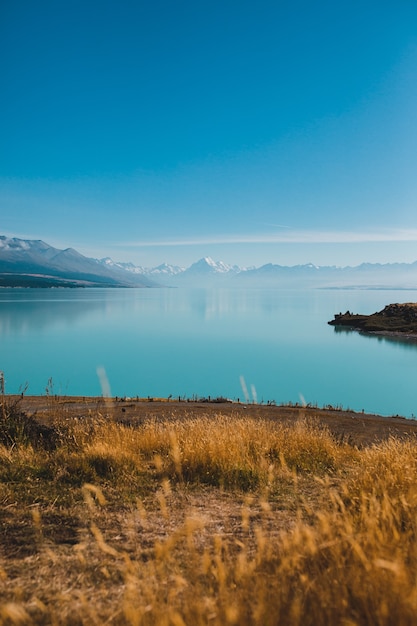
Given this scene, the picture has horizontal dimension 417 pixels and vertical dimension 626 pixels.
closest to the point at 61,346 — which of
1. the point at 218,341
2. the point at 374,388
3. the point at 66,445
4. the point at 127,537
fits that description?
the point at 218,341

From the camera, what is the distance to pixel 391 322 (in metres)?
98.2

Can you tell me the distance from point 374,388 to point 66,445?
154 feet

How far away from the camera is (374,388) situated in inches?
1921

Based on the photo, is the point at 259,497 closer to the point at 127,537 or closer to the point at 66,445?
the point at 127,537

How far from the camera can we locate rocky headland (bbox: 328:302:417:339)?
90.3m

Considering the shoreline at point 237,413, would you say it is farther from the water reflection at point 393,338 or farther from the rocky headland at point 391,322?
the rocky headland at point 391,322

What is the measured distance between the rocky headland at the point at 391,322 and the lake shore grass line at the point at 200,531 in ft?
287

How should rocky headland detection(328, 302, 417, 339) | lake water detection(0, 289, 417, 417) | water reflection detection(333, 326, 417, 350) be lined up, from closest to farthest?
lake water detection(0, 289, 417, 417) < water reflection detection(333, 326, 417, 350) < rocky headland detection(328, 302, 417, 339)

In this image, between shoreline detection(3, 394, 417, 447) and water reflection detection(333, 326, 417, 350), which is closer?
shoreline detection(3, 394, 417, 447)

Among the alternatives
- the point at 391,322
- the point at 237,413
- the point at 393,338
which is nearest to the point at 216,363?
the point at 237,413

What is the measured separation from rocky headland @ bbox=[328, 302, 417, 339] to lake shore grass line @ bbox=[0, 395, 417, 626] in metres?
87.6

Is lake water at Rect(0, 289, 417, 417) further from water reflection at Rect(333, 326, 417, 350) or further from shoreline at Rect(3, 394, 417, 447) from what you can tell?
shoreline at Rect(3, 394, 417, 447)

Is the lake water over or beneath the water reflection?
beneath

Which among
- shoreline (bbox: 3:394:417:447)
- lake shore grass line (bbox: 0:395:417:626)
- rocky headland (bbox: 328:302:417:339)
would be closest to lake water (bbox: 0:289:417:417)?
shoreline (bbox: 3:394:417:447)
